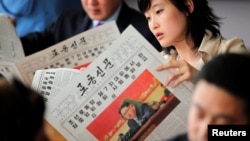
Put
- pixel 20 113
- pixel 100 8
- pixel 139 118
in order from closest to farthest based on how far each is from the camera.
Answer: pixel 20 113 → pixel 139 118 → pixel 100 8

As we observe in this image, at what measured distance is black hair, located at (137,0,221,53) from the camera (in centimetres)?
104

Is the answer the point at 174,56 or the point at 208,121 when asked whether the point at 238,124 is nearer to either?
the point at 208,121

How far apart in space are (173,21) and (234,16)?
0.99 meters

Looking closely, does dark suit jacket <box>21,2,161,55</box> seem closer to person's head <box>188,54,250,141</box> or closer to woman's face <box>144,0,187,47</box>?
woman's face <box>144,0,187,47</box>

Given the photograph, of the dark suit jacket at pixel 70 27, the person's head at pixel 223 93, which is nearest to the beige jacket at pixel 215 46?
the dark suit jacket at pixel 70 27

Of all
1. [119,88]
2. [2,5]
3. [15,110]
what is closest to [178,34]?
[119,88]

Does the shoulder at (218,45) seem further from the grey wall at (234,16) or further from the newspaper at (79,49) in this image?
the grey wall at (234,16)

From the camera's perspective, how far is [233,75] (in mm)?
527

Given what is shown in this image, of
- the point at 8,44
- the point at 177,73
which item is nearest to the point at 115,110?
the point at 177,73

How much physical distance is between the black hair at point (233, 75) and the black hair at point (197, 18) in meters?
0.50

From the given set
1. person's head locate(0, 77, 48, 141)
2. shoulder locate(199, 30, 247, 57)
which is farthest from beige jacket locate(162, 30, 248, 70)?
person's head locate(0, 77, 48, 141)

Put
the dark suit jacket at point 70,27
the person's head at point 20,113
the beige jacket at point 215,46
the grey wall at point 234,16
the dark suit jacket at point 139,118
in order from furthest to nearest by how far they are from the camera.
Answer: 1. the grey wall at point 234,16
2. the dark suit jacket at point 70,27
3. the beige jacket at point 215,46
4. the dark suit jacket at point 139,118
5. the person's head at point 20,113

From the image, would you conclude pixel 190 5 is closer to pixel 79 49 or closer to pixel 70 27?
pixel 79 49

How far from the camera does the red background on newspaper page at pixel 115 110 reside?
82 cm
